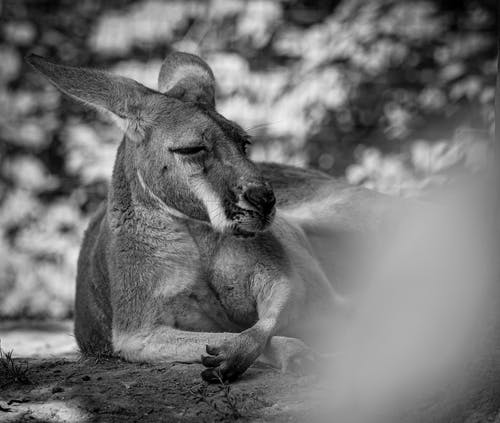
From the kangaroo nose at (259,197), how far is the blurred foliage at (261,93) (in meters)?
2.95

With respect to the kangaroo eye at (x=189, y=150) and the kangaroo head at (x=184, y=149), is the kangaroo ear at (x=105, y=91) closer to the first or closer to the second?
the kangaroo head at (x=184, y=149)

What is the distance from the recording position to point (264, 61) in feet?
22.2

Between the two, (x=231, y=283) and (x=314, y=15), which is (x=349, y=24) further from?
(x=231, y=283)

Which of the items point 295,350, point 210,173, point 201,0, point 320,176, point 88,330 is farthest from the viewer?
point 201,0

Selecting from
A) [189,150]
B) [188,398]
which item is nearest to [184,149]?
[189,150]

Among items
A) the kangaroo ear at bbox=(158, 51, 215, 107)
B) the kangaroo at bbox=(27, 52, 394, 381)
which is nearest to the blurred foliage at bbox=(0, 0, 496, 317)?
the kangaroo ear at bbox=(158, 51, 215, 107)

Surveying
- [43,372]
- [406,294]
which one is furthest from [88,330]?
[406,294]

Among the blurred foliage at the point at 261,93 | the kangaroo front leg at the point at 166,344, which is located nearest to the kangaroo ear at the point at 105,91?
the kangaroo front leg at the point at 166,344

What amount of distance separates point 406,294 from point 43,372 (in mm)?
1617

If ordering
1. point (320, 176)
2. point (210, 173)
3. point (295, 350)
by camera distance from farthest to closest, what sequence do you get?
point (320, 176), point (210, 173), point (295, 350)

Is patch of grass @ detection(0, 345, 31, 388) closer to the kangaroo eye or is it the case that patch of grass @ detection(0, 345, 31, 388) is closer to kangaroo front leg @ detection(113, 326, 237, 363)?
kangaroo front leg @ detection(113, 326, 237, 363)

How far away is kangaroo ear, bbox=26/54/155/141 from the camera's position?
11.7ft

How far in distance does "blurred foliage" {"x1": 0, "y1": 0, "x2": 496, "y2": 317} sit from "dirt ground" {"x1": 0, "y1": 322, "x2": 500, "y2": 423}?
10.00 ft

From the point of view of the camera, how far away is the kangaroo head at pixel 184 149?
3383 mm
